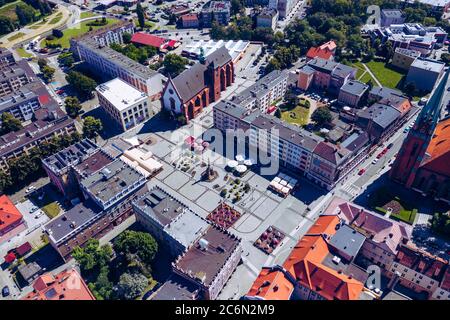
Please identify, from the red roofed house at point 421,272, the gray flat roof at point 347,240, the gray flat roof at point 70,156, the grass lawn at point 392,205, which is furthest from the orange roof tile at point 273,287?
the gray flat roof at point 70,156

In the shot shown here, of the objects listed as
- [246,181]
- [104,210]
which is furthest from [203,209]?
[104,210]

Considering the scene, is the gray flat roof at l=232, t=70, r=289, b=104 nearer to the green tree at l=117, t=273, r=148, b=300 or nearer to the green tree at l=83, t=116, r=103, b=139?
the green tree at l=83, t=116, r=103, b=139

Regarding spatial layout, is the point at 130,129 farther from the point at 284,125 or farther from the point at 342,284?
the point at 342,284

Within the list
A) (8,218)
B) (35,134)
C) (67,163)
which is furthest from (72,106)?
(8,218)

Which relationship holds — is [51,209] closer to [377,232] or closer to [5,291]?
[5,291]

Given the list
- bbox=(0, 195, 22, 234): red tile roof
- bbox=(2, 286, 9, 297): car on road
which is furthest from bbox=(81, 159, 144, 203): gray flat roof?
bbox=(2, 286, 9, 297): car on road
